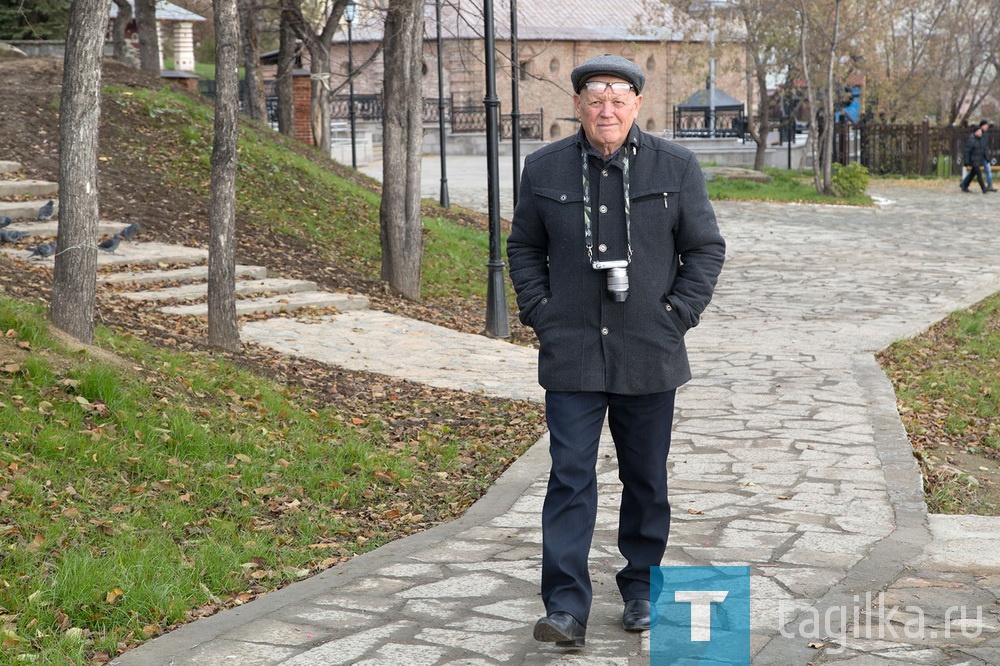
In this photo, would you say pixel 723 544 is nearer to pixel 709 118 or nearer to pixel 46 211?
pixel 46 211

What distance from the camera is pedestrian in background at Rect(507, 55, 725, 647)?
4066 mm

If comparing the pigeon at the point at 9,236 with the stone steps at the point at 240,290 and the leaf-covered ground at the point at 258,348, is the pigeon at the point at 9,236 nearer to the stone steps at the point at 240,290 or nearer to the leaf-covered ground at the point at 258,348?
the leaf-covered ground at the point at 258,348

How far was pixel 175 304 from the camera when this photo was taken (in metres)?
11.4

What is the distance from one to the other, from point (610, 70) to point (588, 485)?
1.43m

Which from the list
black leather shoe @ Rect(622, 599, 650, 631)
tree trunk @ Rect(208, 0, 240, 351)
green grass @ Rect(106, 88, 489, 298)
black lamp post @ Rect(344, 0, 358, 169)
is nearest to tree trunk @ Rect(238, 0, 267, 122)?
black lamp post @ Rect(344, 0, 358, 169)

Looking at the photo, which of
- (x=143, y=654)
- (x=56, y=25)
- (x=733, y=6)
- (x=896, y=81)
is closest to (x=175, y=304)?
(x=143, y=654)

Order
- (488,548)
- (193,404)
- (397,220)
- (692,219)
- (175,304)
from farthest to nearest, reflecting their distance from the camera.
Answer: (397,220) < (175,304) < (193,404) < (488,548) < (692,219)

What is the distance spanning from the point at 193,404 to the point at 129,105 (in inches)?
464

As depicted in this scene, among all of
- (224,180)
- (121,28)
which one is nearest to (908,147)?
(121,28)

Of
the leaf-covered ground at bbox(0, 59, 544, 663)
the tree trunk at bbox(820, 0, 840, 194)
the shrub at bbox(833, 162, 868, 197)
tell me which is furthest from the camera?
the tree trunk at bbox(820, 0, 840, 194)

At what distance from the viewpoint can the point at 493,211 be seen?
12086mm

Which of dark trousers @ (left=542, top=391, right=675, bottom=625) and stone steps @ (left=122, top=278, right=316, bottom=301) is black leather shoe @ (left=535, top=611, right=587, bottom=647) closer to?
dark trousers @ (left=542, top=391, right=675, bottom=625)

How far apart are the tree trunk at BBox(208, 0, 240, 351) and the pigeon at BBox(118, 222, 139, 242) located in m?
4.20

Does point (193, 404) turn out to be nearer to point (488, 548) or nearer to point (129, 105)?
point (488, 548)
